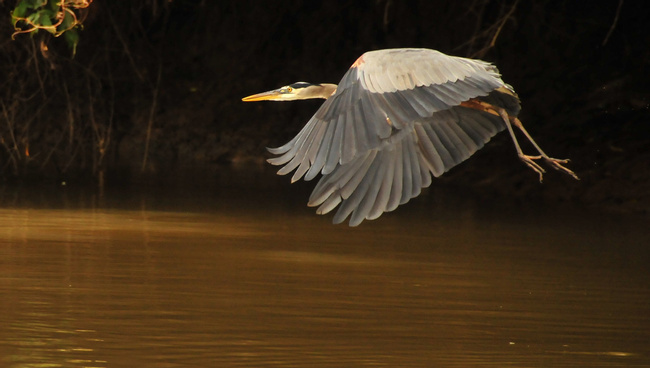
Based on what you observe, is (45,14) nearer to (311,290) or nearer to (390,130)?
(311,290)

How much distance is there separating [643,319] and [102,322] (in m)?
2.19

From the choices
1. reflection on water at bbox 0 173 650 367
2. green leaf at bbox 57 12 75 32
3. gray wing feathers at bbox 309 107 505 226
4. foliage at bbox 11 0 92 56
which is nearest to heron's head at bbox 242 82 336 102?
gray wing feathers at bbox 309 107 505 226

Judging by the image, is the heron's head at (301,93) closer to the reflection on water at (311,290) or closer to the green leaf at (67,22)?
the reflection on water at (311,290)

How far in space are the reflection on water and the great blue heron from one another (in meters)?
0.54

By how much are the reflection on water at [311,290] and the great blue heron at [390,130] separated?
0.54 meters

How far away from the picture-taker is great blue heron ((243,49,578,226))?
463cm

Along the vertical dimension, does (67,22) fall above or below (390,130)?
above

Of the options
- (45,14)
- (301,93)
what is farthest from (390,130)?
(45,14)

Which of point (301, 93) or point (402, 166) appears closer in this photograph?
point (402, 166)

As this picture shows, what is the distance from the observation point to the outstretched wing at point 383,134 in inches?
182

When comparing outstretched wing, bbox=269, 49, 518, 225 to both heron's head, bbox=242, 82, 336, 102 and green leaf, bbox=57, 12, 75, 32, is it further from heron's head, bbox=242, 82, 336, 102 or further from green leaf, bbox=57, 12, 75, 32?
green leaf, bbox=57, 12, 75, 32

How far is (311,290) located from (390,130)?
1.63m

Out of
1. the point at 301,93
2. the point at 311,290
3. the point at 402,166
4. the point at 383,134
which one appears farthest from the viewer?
the point at 301,93

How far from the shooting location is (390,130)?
4664mm
